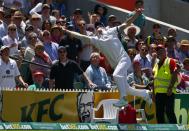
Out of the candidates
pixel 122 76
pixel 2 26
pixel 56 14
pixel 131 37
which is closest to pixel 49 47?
pixel 2 26

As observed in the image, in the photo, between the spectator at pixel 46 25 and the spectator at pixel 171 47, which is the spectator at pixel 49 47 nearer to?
the spectator at pixel 46 25

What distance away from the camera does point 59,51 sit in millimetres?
21266

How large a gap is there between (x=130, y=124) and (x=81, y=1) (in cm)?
987

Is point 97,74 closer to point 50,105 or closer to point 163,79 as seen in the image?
point 50,105

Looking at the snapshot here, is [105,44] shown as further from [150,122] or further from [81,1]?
[81,1]

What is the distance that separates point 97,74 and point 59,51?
4.67 feet

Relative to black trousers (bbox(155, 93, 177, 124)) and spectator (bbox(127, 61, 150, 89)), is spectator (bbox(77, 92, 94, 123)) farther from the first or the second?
black trousers (bbox(155, 93, 177, 124))

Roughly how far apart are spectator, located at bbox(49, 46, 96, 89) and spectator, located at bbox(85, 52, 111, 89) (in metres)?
0.72

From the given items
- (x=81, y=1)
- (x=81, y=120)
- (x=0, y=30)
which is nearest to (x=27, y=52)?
(x=0, y=30)

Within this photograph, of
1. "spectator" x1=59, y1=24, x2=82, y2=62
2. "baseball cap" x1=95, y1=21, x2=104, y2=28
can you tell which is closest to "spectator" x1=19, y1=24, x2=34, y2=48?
"spectator" x1=59, y1=24, x2=82, y2=62

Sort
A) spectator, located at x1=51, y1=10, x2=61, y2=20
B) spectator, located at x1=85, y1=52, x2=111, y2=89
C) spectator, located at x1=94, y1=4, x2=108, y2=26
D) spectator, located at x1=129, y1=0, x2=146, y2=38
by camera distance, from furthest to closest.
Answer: spectator, located at x1=94, y1=4, x2=108, y2=26, spectator, located at x1=129, y1=0, x2=146, y2=38, spectator, located at x1=51, y1=10, x2=61, y2=20, spectator, located at x1=85, y1=52, x2=111, y2=89

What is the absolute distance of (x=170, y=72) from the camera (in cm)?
2019

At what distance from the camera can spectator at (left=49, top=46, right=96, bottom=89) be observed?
2130 centimetres

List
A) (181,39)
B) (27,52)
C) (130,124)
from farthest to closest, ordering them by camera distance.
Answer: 1. (181,39)
2. (27,52)
3. (130,124)
